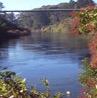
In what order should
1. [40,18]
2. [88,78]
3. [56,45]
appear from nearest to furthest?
1. [88,78]
2. [56,45]
3. [40,18]

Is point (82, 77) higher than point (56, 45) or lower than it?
higher

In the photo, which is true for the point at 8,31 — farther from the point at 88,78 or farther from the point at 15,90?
the point at 15,90

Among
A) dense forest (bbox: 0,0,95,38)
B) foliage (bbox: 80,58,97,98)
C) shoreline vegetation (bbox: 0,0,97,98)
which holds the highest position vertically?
shoreline vegetation (bbox: 0,0,97,98)

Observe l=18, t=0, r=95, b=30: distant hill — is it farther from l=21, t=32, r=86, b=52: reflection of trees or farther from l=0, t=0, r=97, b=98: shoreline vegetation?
l=0, t=0, r=97, b=98: shoreline vegetation

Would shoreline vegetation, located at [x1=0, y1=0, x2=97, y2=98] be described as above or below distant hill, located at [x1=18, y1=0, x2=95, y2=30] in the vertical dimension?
above

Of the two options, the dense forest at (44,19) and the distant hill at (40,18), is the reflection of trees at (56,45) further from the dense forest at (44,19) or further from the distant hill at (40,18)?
the distant hill at (40,18)

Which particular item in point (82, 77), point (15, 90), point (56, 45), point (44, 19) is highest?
point (15, 90)

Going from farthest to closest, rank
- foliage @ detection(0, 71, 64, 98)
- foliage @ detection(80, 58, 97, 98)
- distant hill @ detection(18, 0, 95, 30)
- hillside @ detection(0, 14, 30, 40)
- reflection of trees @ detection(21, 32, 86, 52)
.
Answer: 1. distant hill @ detection(18, 0, 95, 30)
2. hillside @ detection(0, 14, 30, 40)
3. reflection of trees @ detection(21, 32, 86, 52)
4. foliage @ detection(80, 58, 97, 98)
5. foliage @ detection(0, 71, 64, 98)

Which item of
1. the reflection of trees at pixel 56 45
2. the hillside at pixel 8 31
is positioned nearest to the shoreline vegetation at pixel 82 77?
the reflection of trees at pixel 56 45

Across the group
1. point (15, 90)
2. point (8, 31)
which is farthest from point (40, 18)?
point (15, 90)

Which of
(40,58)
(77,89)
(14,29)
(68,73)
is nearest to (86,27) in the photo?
(77,89)

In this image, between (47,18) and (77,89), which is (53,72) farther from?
(47,18)

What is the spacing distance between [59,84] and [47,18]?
84.3 metres

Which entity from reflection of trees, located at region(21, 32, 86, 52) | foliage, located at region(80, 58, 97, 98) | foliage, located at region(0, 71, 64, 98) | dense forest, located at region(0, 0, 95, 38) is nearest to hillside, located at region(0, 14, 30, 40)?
reflection of trees, located at region(21, 32, 86, 52)
